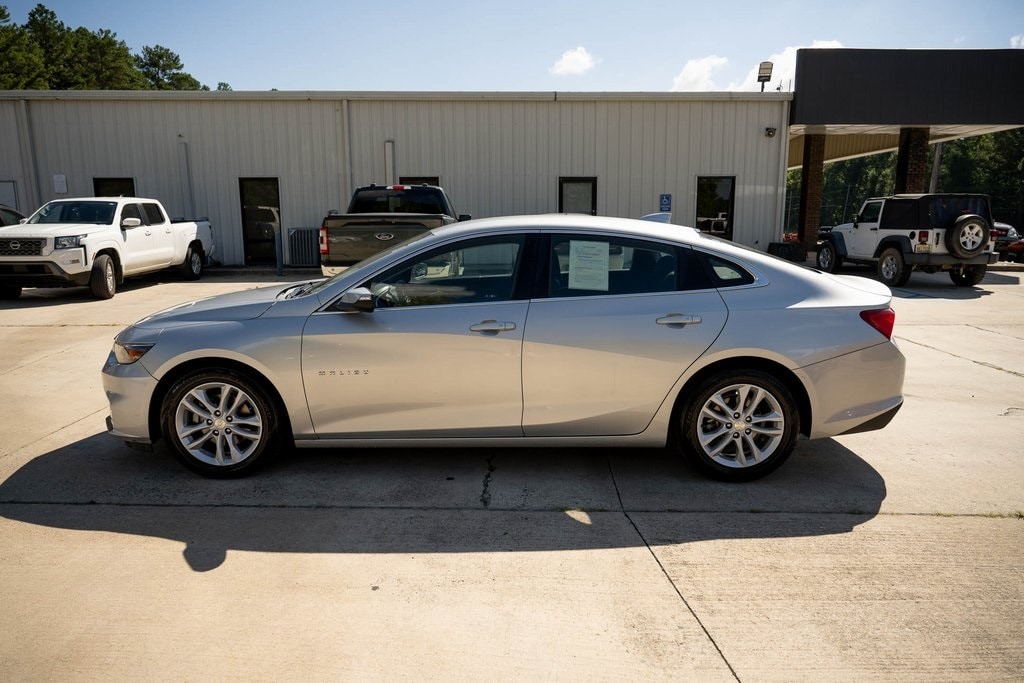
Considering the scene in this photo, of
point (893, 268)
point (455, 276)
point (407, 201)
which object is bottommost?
point (893, 268)

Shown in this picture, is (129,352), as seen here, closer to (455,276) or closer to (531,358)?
(455,276)

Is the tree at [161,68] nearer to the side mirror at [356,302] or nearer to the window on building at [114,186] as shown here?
the window on building at [114,186]

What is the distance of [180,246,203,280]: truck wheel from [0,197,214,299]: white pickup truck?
0.32ft

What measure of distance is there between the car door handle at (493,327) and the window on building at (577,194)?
15.0m

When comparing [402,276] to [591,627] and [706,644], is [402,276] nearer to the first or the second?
[591,627]

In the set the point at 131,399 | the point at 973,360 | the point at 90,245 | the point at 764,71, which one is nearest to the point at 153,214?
the point at 90,245

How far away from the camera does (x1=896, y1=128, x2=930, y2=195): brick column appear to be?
2017 centimetres

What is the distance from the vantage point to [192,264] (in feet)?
52.7

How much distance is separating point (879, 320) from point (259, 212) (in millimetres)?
17511

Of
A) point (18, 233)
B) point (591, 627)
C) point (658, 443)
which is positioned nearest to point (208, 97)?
point (18, 233)

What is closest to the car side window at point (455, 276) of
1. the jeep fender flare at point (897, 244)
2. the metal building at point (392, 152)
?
the jeep fender flare at point (897, 244)

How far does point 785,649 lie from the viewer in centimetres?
278

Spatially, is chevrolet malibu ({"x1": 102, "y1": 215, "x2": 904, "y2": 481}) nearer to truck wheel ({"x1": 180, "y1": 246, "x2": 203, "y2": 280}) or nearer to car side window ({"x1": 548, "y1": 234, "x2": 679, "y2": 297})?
car side window ({"x1": 548, "y1": 234, "x2": 679, "y2": 297})

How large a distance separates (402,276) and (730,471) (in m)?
2.32
